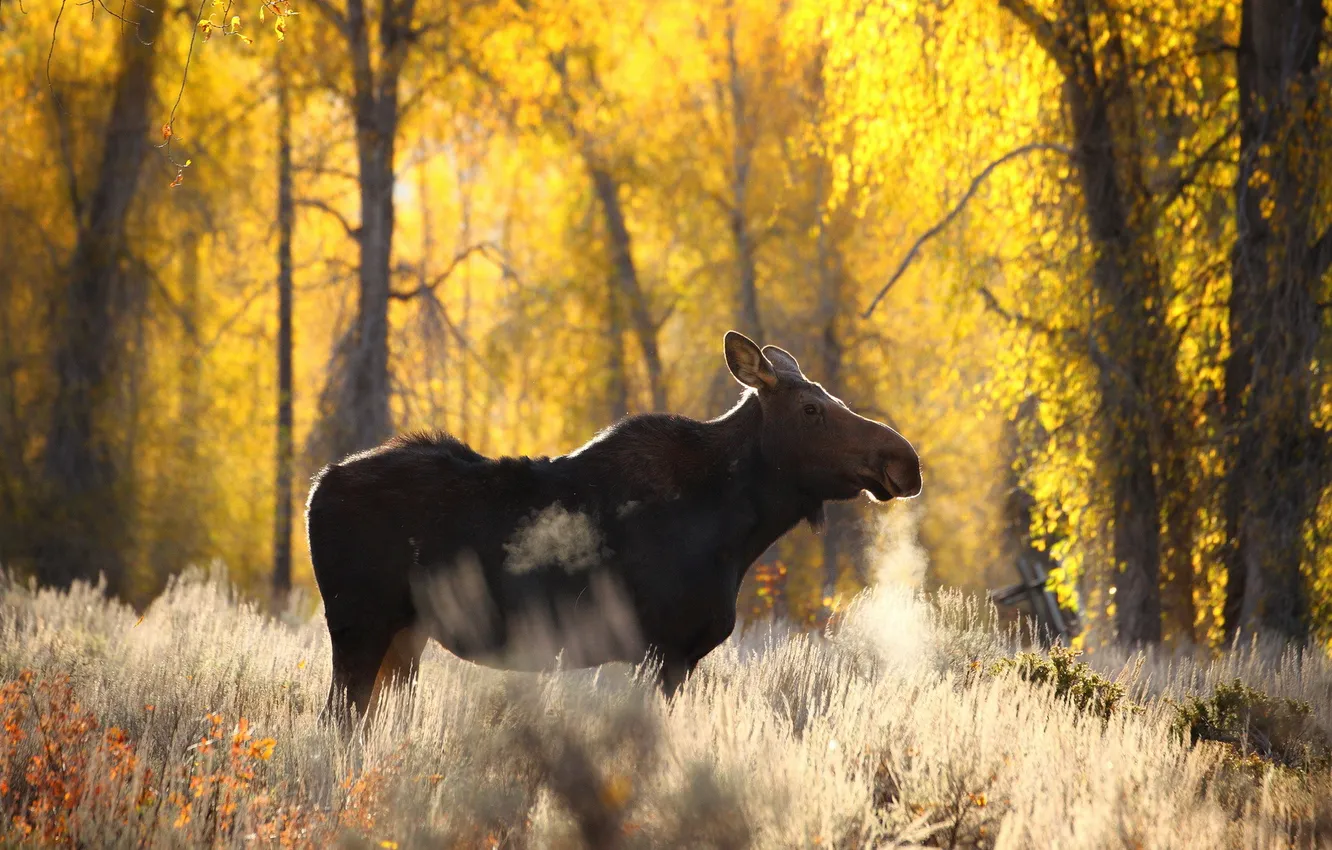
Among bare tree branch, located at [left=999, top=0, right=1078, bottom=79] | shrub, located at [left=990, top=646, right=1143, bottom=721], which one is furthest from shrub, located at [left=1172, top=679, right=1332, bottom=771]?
bare tree branch, located at [left=999, top=0, right=1078, bottom=79]

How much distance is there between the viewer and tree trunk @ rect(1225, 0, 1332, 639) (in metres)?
10.2

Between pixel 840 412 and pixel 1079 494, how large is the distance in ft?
18.7

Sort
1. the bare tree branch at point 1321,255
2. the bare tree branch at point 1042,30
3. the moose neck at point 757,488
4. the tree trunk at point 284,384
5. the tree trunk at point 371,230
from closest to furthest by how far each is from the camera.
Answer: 1. the moose neck at point 757,488
2. the bare tree branch at point 1321,255
3. the bare tree branch at point 1042,30
4. the tree trunk at point 371,230
5. the tree trunk at point 284,384

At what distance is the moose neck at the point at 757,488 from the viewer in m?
6.75

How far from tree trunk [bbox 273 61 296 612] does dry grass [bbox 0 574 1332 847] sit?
41.8 feet

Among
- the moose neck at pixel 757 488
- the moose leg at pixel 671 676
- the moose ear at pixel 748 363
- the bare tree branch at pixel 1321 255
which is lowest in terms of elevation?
the moose leg at pixel 671 676

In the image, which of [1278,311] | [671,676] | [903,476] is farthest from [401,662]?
[1278,311]

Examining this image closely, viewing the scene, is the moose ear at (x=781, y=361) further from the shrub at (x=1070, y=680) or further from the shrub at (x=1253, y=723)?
the shrub at (x=1253, y=723)

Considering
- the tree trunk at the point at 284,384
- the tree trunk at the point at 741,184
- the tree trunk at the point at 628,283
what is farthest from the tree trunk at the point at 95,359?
the tree trunk at the point at 741,184

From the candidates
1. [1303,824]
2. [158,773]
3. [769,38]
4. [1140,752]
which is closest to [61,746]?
[158,773]

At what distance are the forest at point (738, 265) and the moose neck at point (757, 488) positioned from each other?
9.31 feet

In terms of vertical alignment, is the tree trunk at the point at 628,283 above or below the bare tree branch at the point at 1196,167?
above

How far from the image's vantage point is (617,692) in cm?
628

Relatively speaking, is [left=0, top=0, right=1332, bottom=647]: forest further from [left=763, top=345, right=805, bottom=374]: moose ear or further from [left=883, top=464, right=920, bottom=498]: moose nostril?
[left=883, top=464, right=920, bottom=498]: moose nostril
